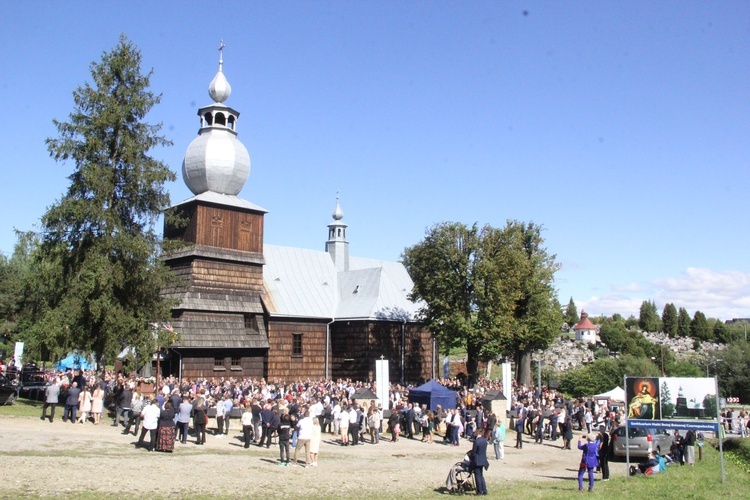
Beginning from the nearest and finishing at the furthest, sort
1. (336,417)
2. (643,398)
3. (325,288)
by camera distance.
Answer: (643,398) → (336,417) → (325,288)

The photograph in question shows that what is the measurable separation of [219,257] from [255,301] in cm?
356

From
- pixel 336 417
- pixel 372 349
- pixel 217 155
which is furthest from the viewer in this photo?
pixel 372 349

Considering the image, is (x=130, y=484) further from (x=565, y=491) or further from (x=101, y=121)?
(x=101, y=121)

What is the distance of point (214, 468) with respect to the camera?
15.5m

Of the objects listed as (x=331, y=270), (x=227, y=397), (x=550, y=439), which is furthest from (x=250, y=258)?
(x=550, y=439)

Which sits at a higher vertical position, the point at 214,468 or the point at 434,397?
the point at 434,397

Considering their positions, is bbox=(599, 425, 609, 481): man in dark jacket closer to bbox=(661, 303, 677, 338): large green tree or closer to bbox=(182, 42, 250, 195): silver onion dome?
bbox=(182, 42, 250, 195): silver onion dome

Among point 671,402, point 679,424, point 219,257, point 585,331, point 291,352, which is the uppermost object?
point 219,257

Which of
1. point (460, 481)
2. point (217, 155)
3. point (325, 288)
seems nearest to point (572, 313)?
point (325, 288)

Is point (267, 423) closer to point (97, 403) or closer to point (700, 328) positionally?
point (97, 403)

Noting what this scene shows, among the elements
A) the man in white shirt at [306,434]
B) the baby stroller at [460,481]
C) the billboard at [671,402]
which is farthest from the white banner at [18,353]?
the billboard at [671,402]

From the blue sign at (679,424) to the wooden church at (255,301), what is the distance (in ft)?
76.3

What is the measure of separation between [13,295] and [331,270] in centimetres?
2356

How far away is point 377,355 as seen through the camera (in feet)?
139
